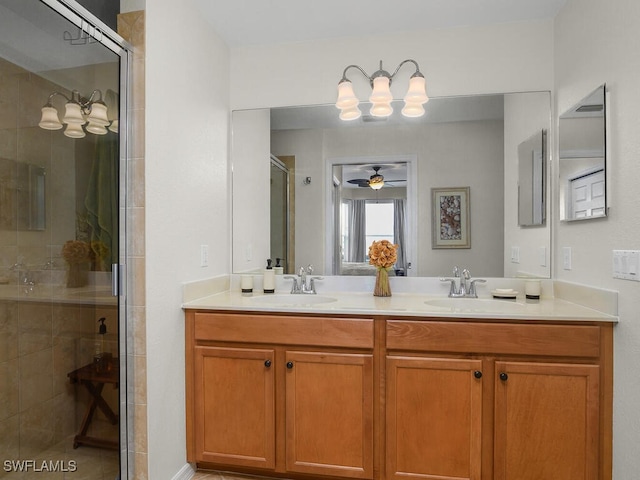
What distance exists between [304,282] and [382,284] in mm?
494

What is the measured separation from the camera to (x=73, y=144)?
1.51 meters

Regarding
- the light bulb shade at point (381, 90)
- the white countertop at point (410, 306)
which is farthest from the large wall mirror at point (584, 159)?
the light bulb shade at point (381, 90)

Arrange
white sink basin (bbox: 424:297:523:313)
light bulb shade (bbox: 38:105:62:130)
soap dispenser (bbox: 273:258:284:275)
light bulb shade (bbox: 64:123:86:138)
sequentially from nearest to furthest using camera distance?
1. light bulb shade (bbox: 38:105:62:130)
2. light bulb shade (bbox: 64:123:86:138)
3. white sink basin (bbox: 424:297:523:313)
4. soap dispenser (bbox: 273:258:284:275)

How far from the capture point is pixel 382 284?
7.78 feet

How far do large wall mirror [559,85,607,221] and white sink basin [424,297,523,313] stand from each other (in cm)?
54

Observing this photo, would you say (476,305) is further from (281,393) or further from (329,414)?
(281,393)

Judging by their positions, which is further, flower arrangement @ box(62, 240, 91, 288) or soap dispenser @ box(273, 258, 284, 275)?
soap dispenser @ box(273, 258, 284, 275)

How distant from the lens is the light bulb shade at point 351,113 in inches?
96.0

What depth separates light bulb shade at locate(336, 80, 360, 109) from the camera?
238 centimetres

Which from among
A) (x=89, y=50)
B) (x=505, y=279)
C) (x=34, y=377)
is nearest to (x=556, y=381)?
(x=505, y=279)

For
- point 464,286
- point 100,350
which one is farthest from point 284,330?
point 464,286

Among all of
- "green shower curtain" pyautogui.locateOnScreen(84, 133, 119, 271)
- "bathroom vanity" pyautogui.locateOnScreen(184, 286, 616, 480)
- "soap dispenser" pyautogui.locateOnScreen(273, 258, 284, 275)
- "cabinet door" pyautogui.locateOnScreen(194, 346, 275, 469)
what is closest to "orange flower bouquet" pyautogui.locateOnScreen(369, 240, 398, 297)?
"bathroom vanity" pyautogui.locateOnScreen(184, 286, 616, 480)

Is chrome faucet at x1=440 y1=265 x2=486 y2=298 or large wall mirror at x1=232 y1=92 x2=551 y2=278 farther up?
large wall mirror at x1=232 y1=92 x2=551 y2=278

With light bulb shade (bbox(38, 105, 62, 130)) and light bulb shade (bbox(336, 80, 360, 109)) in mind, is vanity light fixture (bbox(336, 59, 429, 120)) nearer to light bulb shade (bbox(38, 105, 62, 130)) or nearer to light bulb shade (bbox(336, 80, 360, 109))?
light bulb shade (bbox(336, 80, 360, 109))
